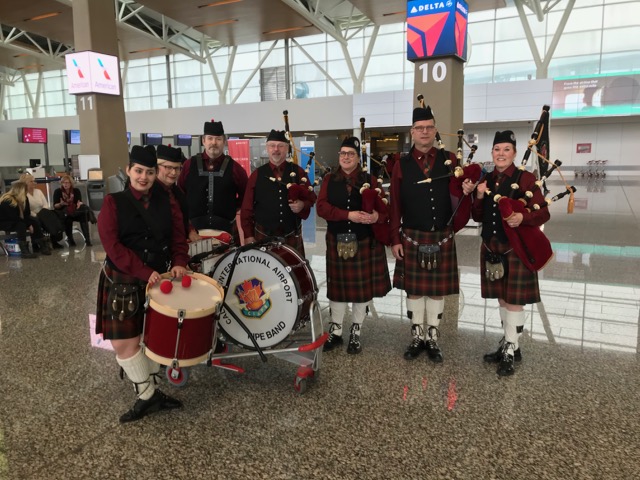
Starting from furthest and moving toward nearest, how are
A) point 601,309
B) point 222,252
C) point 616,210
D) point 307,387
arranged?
point 616,210
point 601,309
point 222,252
point 307,387

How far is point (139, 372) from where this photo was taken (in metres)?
2.48

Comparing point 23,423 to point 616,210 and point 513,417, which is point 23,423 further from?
point 616,210

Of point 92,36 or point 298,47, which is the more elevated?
point 298,47

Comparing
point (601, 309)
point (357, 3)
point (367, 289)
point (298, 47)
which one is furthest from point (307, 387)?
point (298, 47)

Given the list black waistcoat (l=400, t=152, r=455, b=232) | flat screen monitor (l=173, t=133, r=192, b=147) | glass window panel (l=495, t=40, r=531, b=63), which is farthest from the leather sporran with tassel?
glass window panel (l=495, t=40, r=531, b=63)

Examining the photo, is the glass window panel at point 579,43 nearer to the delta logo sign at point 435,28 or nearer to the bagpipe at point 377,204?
the delta logo sign at point 435,28

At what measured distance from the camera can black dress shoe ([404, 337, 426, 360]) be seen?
318cm

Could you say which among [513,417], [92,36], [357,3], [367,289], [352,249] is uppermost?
[357,3]

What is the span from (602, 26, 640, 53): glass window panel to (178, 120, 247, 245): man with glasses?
21.8 metres

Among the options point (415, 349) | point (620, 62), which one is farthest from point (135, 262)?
point (620, 62)

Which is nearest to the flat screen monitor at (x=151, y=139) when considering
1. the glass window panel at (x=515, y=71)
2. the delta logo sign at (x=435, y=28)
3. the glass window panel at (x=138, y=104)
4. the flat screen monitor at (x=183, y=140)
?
the flat screen monitor at (x=183, y=140)

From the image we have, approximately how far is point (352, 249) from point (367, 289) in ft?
1.00

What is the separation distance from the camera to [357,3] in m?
15.6

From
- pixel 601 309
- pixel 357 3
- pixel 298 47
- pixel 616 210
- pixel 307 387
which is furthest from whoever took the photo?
pixel 298 47
